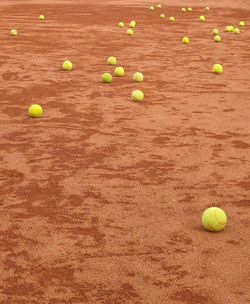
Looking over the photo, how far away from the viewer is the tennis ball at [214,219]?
152 inches

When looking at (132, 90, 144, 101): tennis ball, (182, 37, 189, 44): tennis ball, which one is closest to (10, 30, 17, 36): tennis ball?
(182, 37, 189, 44): tennis ball

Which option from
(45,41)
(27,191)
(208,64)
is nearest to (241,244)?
(27,191)

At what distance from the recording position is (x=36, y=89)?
8445mm

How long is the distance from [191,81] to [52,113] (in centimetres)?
323

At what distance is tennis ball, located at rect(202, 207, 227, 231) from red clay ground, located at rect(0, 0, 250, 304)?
0.20 feet

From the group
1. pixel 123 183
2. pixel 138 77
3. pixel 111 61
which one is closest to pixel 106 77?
pixel 138 77

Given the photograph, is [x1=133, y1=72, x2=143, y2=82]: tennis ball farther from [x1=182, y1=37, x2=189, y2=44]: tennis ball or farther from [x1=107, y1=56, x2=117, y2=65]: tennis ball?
[x1=182, y1=37, x2=189, y2=44]: tennis ball

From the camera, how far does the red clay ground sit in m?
3.26

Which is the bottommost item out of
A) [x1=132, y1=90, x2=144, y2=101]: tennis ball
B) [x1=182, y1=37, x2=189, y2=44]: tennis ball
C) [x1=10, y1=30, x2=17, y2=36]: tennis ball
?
[x1=132, y1=90, x2=144, y2=101]: tennis ball

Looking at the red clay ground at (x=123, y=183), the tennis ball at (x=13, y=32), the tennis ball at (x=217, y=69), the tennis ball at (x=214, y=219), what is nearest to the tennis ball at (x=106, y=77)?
the red clay ground at (x=123, y=183)

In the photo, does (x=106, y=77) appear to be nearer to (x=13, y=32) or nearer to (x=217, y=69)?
(x=217, y=69)

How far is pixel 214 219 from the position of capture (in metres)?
3.86

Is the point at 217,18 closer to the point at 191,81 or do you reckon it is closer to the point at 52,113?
the point at 191,81

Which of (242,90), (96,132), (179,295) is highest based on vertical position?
(242,90)
